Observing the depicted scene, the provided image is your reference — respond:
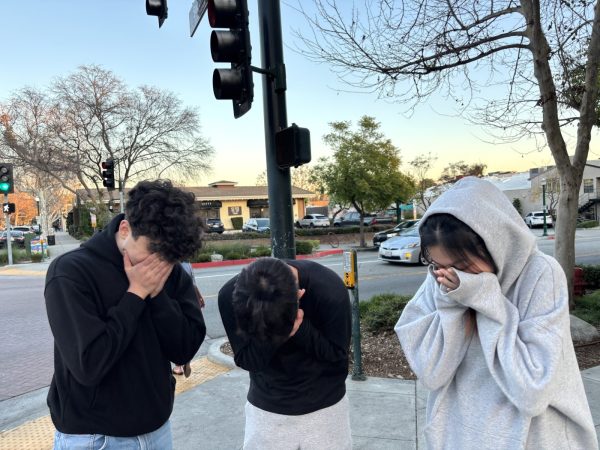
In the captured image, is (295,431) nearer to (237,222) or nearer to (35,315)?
(35,315)

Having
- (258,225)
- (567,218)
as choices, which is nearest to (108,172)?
→ (567,218)

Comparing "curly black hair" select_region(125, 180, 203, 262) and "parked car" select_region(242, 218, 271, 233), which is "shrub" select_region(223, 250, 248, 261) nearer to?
"parked car" select_region(242, 218, 271, 233)

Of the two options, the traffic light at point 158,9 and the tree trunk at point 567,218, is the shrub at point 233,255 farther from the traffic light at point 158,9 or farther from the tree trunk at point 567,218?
the traffic light at point 158,9

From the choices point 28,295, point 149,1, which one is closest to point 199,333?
point 149,1

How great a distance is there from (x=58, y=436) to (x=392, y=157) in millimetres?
22677

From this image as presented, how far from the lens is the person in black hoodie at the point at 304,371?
1.83 metres

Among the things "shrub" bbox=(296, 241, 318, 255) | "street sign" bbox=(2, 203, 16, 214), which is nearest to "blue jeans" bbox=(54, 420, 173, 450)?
"shrub" bbox=(296, 241, 318, 255)

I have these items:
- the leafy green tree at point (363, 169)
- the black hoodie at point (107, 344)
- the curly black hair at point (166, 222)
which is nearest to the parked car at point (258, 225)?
the leafy green tree at point (363, 169)

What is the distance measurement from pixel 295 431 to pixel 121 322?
839 mm

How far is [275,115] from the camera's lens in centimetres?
432

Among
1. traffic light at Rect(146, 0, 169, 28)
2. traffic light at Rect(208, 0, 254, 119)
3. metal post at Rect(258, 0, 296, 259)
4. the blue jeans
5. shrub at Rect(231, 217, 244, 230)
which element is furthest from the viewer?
shrub at Rect(231, 217, 244, 230)

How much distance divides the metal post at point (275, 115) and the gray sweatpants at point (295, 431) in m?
2.37

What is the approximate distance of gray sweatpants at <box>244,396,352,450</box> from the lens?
187 cm

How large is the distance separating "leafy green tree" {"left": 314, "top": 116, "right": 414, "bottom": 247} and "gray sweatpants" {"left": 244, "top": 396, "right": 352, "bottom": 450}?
20761 mm
